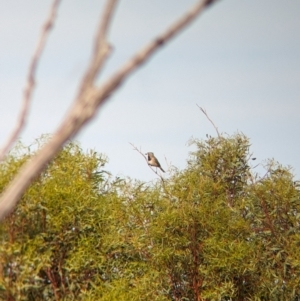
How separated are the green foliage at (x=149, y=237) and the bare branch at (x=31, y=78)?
687cm

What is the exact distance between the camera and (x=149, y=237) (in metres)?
→ 8.77

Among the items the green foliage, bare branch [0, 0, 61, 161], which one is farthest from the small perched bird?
bare branch [0, 0, 61, 161]

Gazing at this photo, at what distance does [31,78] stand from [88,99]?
0.32ft

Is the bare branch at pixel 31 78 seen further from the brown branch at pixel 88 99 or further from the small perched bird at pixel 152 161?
the small perched bird at pixel 152 161

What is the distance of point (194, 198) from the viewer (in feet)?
29.5

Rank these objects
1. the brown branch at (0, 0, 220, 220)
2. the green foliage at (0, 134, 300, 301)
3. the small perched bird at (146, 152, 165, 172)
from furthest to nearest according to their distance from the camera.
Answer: the small perched bird at (146, 152, 165, 172)
the green foliage at (0, 134, 300, 301)
the brown branch at (0, 0, 220, 220)

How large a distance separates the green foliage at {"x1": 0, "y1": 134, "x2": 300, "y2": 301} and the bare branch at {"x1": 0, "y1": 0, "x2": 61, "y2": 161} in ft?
22.5

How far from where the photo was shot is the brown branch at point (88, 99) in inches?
28.6

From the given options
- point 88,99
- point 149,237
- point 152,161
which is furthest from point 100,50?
point 152,161

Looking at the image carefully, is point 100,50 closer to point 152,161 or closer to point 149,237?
point 149,237

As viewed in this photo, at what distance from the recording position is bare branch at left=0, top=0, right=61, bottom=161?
0.79 metres

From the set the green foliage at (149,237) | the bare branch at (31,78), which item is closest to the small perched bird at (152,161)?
the green foliage at (149,237)

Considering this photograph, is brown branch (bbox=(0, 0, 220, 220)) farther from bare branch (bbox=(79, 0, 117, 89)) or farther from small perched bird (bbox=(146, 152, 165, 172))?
small perched bird (bbox=(146, 152, 165, 172))

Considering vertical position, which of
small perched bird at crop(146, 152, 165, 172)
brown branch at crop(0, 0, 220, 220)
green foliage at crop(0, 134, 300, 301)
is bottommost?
brown branch at crop(0, 0, 220, 220)
